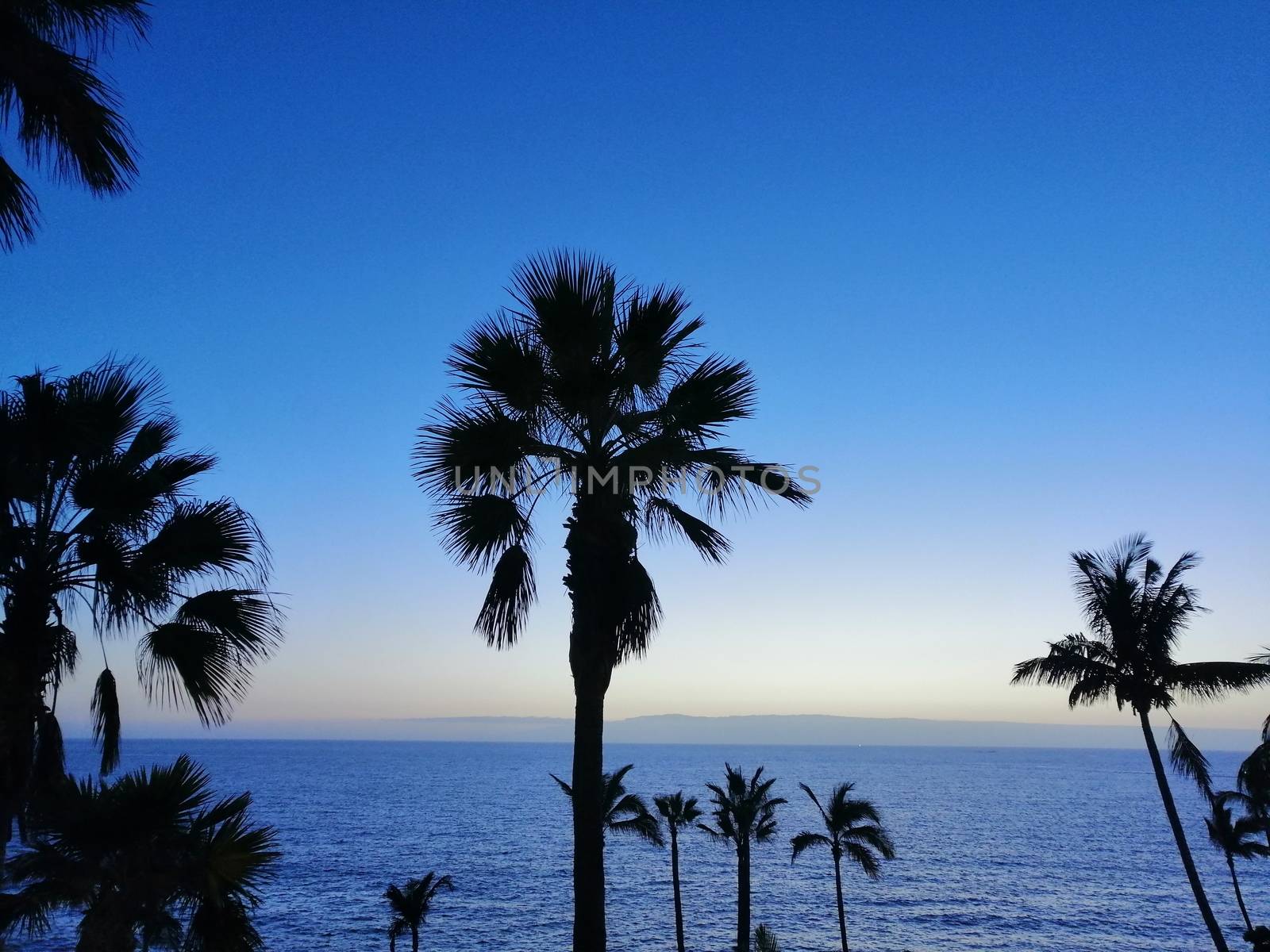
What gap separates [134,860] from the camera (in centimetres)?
814

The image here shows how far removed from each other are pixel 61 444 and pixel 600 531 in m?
5.48

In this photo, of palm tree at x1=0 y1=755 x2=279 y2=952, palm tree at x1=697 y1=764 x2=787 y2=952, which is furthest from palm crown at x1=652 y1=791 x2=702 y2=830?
palm tree at x1=0 y1=755 x2=279 y2=952

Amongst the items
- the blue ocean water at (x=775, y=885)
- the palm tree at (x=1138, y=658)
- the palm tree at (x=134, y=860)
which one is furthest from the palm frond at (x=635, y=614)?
the blue ocean water at (x=775, y=885)

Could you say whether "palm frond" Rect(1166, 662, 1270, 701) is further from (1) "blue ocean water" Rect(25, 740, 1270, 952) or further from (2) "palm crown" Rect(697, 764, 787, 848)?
(1) "blue ocean water" Rect(25, 740, 1270, 952)

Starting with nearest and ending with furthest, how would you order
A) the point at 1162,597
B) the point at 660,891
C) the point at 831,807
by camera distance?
the point at 1162,597 → the point at 831,807 → the point at 660,891

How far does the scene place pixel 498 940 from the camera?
5359cm

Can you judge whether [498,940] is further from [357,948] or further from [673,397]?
[673,397]

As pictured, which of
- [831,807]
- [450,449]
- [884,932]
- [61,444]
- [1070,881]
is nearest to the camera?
[61,444]

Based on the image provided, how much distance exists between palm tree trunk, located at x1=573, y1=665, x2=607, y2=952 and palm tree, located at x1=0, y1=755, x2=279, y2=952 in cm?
310

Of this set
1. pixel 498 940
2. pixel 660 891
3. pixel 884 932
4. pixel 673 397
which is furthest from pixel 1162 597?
pixel 660 891

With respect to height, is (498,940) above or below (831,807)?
below

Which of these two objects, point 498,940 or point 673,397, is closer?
point 673,397

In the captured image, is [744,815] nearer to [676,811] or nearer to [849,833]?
[676,811]

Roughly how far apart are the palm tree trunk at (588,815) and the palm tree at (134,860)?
3.10m
